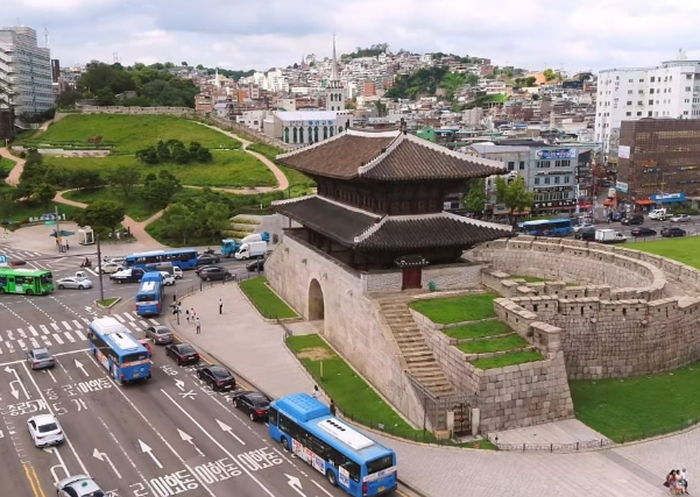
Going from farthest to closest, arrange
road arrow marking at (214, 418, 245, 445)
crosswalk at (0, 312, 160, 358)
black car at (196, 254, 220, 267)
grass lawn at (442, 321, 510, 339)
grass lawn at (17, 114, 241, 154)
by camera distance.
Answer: grass lawn at (17, 114, 241, 154) < black car at (196, 254, 220, 267) < crosswalk at (0, 312, 160, 358) < grass lawn at (442, 321, 510, 339) < road arrow marking at (214, 418, 245, 445)

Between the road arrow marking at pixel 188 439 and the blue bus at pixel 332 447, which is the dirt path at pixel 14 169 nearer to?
the road arrow marking at pixel 188 439

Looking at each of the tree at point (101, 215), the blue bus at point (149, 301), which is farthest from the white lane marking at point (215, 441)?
the tree at point (101, 215)

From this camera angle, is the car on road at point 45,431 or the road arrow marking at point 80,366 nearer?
the car on road at point 45,431

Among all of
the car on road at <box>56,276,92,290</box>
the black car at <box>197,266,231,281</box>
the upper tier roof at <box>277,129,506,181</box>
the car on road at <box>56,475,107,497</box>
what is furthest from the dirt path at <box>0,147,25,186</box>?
the car on road at <box>56,475,107,497</box>

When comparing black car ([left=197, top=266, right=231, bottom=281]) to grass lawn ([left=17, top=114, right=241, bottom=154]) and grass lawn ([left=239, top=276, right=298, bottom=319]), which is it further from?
grass lawn ([left=17, top=114, right=241, bottom=154])

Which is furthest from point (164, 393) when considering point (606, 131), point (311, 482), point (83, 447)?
point (606, 131)
